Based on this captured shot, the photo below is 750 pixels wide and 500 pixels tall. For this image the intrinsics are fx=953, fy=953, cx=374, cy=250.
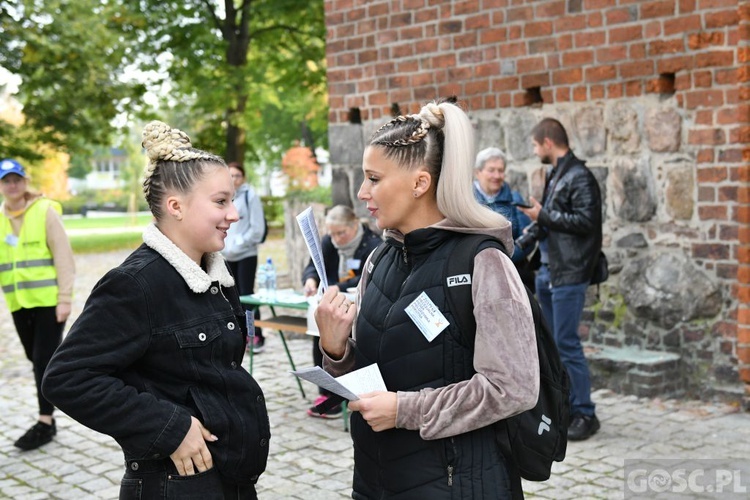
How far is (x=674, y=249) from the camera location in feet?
22.8

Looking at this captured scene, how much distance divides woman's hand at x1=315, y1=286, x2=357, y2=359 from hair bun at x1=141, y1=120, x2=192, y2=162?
1.96 ft

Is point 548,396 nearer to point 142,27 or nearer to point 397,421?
point 397,421

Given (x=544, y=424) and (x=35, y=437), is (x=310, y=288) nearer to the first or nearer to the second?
(x=35, y=437)

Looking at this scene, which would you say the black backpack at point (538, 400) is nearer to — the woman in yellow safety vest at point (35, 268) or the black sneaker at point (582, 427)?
the black sneaker at point (582, 427)

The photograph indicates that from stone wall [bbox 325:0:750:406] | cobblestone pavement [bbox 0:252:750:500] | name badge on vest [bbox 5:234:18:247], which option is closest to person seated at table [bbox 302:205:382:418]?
cobblestone pavement [bbox 0:252:750:500]

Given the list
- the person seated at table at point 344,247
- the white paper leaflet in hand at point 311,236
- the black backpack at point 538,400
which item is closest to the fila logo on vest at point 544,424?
the black backpack at point 538,400

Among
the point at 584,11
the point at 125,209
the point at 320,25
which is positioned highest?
the point at 320,25

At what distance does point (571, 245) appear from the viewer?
616 centimetres

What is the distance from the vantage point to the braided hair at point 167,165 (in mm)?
2680

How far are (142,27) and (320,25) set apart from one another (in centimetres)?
330

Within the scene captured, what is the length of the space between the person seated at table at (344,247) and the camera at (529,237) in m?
1.04

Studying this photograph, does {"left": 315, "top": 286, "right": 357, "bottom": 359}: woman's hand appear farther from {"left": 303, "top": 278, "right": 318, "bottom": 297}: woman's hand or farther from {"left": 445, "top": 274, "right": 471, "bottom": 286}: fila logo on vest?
{"left": 303, "top": 278, "right": 318, "bottom": 297}: woman's hand

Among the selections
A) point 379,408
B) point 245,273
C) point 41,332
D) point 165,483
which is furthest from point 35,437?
point 379,408

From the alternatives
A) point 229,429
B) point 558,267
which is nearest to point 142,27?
point 558,267
